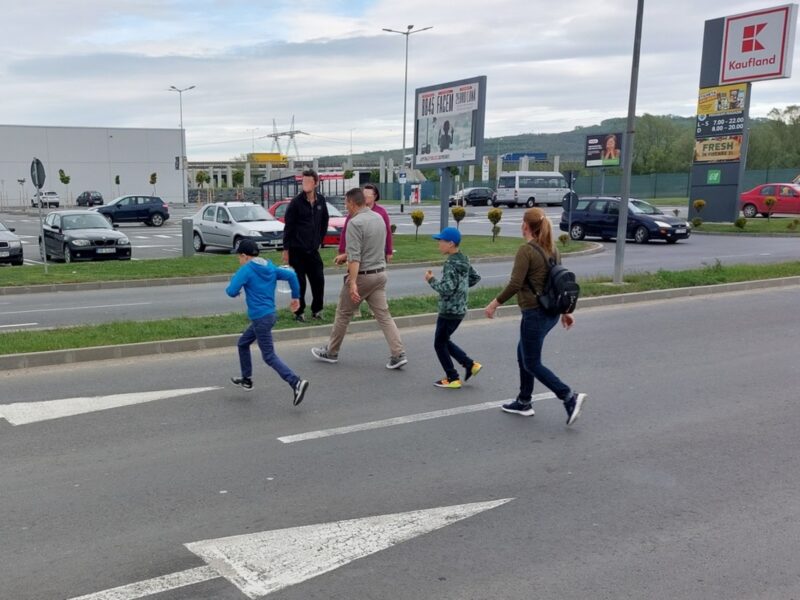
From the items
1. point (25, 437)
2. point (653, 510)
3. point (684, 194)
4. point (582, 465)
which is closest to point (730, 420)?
point (582, 465)

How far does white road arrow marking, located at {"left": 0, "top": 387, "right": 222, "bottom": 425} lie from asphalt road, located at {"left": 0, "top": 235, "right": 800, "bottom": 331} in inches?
64.2

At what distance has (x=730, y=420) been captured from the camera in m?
6.46

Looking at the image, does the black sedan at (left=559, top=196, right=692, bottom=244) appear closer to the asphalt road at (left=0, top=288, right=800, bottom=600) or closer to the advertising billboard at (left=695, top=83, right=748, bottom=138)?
the advertising billboard at (left=695, top=83, right=748, bottom=138)

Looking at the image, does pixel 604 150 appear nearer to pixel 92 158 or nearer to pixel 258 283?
pixel 258 283

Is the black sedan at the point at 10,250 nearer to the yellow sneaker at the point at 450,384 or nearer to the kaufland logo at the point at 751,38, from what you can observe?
the yellow sneaker at the point at 450,384

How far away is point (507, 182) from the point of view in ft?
188

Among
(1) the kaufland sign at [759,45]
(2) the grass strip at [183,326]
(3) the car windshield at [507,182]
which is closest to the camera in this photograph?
(2) the grass strip at [183,326]

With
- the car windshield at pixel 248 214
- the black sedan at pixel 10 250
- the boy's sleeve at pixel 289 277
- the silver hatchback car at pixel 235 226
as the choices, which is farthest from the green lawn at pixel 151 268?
the boy's sleeve at pixel 289 277

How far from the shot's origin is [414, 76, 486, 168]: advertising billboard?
21.3 meters

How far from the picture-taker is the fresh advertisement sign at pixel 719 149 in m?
32.7

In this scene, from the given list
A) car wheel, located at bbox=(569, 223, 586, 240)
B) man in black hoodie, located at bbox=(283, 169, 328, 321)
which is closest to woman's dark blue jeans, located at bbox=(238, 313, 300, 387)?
man in black hoodie, located at bbox=(283, 169, 328, 321)

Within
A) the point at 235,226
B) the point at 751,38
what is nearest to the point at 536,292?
the point at 235,226

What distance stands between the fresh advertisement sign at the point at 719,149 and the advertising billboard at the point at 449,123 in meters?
16.7

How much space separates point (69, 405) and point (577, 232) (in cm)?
2391
